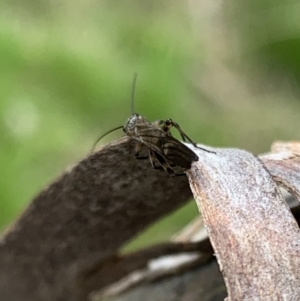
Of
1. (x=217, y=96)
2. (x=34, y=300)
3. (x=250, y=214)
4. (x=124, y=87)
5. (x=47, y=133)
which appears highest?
(x=217, y=96)

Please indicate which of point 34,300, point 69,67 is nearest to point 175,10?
point 69,67

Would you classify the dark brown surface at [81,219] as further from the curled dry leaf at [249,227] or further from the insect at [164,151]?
the curled dry leaf at [249,227]

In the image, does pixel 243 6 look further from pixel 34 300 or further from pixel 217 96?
pixel 34 300

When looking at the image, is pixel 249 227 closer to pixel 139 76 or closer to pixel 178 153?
pixel 178 153

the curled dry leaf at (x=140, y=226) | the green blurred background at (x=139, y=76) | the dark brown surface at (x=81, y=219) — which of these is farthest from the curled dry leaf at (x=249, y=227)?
the green blurred background at (x=139, y=76)

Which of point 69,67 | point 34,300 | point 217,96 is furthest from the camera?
point 217,96

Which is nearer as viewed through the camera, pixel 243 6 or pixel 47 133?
pixel 47 133

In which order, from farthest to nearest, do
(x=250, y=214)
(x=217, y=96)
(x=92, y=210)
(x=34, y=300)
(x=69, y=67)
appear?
1. (x=217, y=96)
2. (x=69, y=67)
3. (x=34, y=300)
4. (x=92, y=210)
5. (x=250, y=214)

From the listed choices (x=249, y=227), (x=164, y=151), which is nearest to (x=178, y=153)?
(x=164, y=151)
